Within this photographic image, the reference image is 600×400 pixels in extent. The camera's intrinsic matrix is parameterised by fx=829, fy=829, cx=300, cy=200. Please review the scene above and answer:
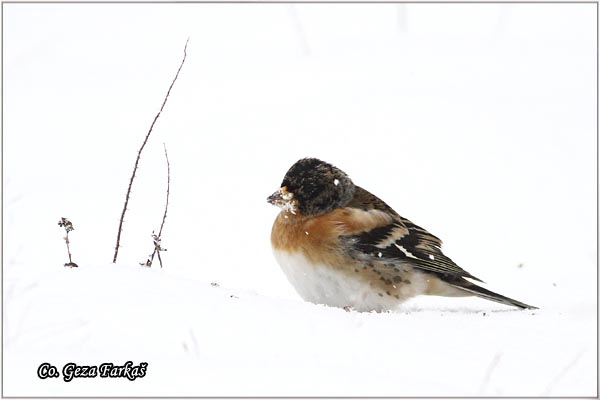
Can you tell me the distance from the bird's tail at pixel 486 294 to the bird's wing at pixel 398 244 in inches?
2.6

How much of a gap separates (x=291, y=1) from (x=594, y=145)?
5.25m

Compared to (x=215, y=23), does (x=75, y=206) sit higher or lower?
lower

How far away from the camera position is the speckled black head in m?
5.39

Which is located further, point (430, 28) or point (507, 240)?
point (430, 28)

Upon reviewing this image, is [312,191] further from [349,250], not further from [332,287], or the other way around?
[332,287]

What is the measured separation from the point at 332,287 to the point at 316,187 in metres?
0.72

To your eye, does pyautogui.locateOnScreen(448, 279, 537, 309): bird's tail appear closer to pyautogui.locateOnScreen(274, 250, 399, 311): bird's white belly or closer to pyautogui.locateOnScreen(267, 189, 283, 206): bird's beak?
pyautogui.locateOnScreen(274, 250, 399, 311): bird's white belly

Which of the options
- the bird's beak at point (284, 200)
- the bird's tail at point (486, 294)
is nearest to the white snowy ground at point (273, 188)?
A: the bird's tail at point (486, 294)

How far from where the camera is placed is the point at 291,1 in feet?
43.0

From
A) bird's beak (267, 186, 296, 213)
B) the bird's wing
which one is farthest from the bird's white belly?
bird's beak (267, 186, 296, 213)

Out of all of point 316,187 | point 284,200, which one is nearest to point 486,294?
point 316,187

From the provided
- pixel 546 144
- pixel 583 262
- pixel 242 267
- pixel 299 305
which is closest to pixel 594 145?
pixel 546 144

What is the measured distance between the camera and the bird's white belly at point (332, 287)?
5.07 m

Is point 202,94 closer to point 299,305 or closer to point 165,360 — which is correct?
point 299,305
